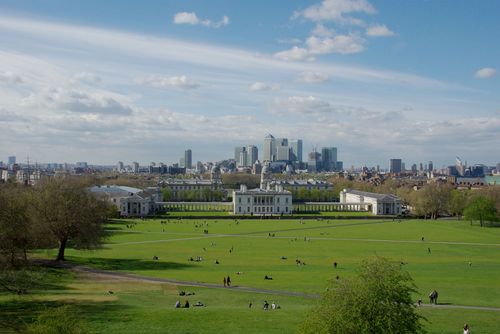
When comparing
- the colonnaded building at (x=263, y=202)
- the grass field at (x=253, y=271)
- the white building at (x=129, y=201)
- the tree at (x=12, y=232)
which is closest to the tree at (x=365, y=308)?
the grass field at (x=253, y=271)

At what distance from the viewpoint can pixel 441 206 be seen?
128500 millimetres

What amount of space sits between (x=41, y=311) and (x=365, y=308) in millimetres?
17763

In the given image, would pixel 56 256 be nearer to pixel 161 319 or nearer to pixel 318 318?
pixel 161 319

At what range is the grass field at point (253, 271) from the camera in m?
31.3

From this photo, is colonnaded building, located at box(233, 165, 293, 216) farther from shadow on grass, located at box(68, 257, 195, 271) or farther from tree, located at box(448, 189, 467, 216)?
shadow on grass, located at box(68, 257, 195, 271)

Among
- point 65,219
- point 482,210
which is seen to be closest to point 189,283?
point 65,219

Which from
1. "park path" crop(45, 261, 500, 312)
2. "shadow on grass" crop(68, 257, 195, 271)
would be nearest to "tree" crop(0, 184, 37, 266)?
"park path" crop(45, 261, 500, 312)

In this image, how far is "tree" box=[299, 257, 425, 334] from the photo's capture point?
21984mm

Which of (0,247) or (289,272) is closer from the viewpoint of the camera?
(0,247)

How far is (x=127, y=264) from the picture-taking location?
53.3 meters

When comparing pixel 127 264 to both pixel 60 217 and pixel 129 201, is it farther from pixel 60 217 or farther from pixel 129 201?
pixel 129 201

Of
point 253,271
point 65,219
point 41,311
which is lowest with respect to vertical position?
point 253,271

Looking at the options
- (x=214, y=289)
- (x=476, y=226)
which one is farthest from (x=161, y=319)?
(x=476, y=226)

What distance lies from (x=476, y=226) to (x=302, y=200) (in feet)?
272
